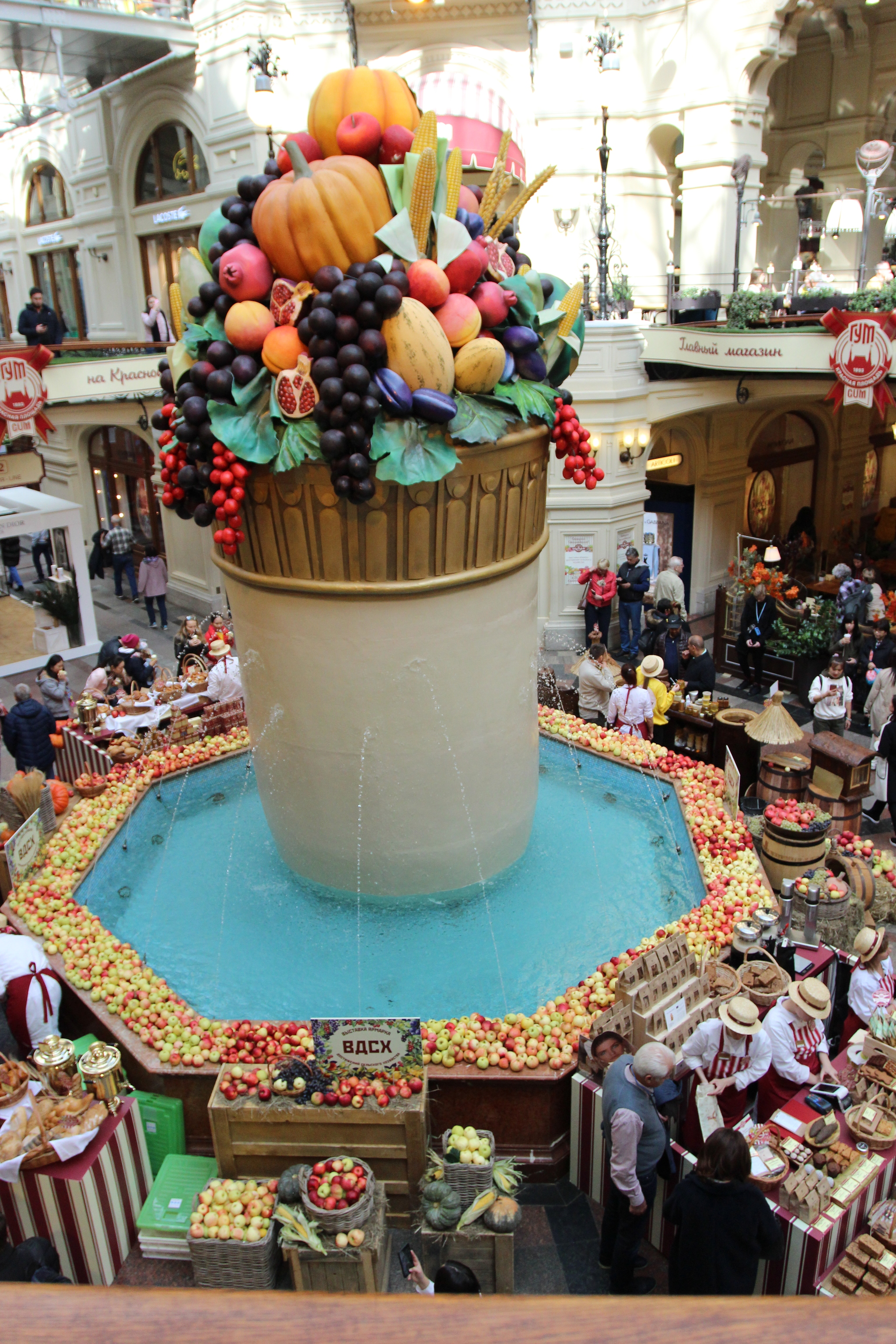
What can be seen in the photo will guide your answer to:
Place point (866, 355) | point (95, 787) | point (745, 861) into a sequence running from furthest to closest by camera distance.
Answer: point (866, 355) < point (95, 787) < point (745, 861)

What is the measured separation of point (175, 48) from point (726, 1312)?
18.9 metres

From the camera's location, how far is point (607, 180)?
17344mm

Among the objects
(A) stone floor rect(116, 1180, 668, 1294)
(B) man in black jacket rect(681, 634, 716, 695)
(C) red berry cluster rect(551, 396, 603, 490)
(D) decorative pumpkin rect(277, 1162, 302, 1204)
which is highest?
(C) red berry cluster rect(551, 396, 603, 490)

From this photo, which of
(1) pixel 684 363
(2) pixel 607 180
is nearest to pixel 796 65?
(2) pixel 607 180

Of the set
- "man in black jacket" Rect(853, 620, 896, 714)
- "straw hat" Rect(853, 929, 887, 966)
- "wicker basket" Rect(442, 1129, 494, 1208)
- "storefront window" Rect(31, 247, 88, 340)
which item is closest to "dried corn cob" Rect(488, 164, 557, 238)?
"straw hat" Rect(853, 929, 887, 966)

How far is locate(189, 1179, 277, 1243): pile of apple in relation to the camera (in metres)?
4.42

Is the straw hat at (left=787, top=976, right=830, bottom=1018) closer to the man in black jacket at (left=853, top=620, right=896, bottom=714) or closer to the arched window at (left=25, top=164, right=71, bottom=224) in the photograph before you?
the man in black jacket at (left=853, top=620, right=896, bottom=714)

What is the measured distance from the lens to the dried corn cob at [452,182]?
537 cm

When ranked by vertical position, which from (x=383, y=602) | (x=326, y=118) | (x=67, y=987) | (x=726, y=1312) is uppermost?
(x=326, y=118)

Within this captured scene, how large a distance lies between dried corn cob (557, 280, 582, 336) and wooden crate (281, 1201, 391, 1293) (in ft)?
15.2

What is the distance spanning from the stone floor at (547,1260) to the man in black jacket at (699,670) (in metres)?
5.77

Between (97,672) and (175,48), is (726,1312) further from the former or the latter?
(175,48)

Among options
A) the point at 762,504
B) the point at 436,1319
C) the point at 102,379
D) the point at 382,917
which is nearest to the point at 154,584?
the point at 102,379

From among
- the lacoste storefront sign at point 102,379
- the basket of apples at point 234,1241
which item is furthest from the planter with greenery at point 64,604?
the basket of apples at point 234,1241
